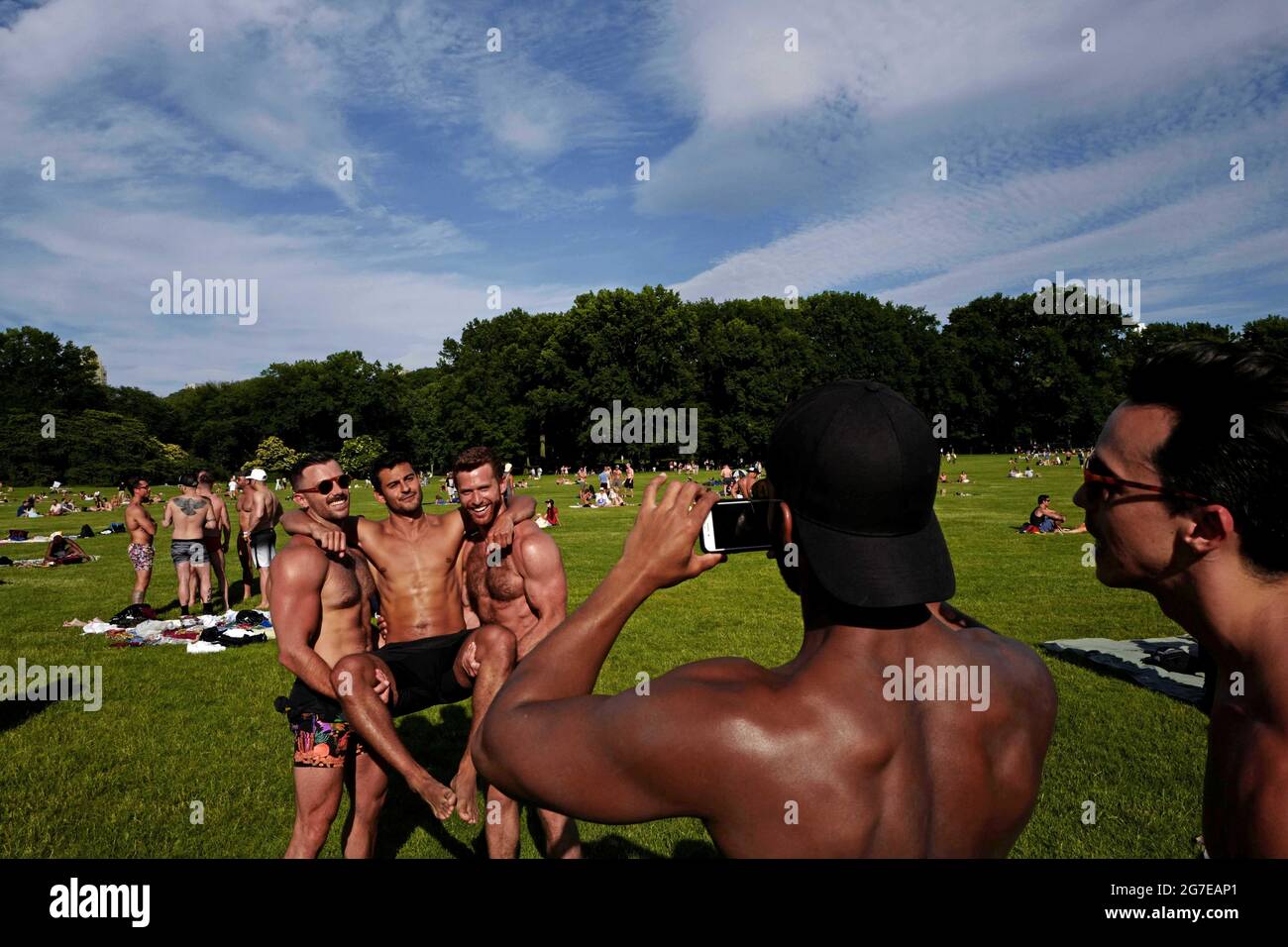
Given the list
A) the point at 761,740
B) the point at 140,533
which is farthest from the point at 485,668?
the point at 140,533

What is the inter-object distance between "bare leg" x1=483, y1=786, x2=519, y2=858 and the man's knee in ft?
3.07

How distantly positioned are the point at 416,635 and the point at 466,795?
166 centimetres

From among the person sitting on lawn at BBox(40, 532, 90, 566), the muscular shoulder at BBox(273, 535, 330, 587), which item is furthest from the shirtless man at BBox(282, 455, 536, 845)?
the person sitting on lawn at BBox(40, 532, 90, 566)

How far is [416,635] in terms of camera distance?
577cm

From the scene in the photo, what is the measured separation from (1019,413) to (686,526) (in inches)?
3906

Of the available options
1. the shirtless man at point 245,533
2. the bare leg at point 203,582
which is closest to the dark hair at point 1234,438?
the shirtless man at point 245,533

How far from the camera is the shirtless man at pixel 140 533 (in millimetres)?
14273

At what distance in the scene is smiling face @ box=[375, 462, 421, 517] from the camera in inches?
234
